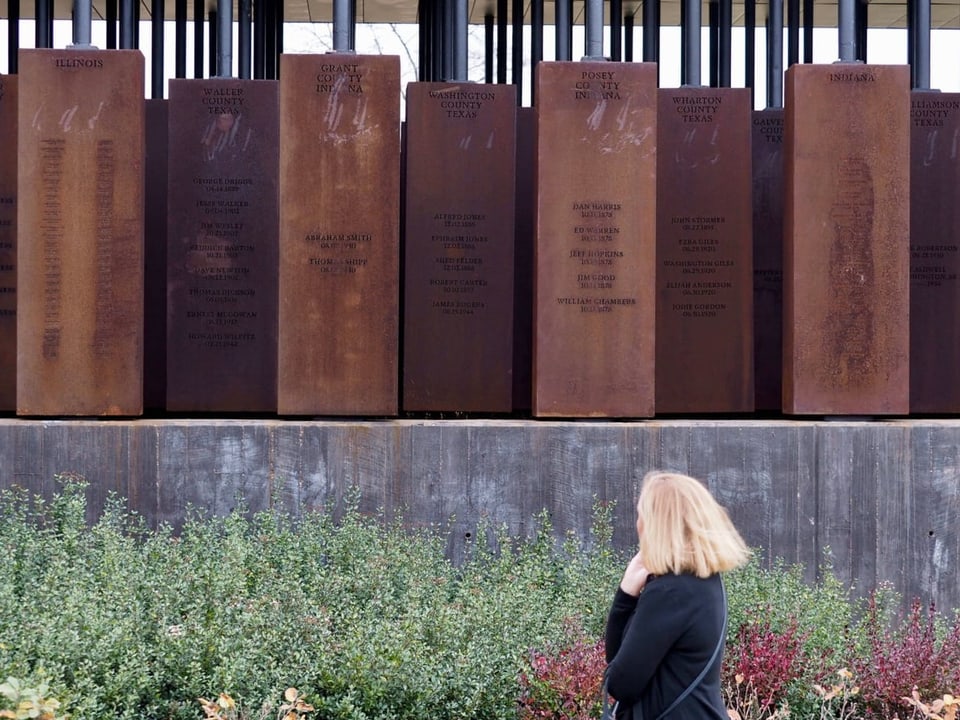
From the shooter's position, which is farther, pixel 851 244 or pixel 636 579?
pixel 851 244

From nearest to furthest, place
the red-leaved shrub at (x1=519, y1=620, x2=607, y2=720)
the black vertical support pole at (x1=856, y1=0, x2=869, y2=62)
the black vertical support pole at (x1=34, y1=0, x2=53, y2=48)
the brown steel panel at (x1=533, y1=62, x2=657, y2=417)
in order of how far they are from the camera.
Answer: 1. the red-leaved shrub at (x1=519, y1=620, x2=607, y2=720)
2. the brown steel panel at (x1=533, y1=62, x2=657, y2=417)
3. the black vertical support pole at (x1=34, y1=0, x2=53, y2=48)
4. the black vertical support pole at (x1=856, y1=0, x2=869, y2=62)

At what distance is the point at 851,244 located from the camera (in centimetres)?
970

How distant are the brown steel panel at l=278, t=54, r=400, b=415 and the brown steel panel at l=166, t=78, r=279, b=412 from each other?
80 cm

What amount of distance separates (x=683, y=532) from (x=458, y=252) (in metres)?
6.13

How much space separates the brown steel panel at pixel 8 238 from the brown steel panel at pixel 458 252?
3491 mm

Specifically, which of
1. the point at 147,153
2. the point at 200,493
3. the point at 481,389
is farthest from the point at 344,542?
the point at 147,153

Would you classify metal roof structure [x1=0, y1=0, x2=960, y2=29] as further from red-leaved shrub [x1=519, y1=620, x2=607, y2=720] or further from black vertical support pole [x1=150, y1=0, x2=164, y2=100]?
red-leaved shrub [x1=519, y1=620, x2=607, y2=720]

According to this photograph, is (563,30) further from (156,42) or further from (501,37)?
(501,37)

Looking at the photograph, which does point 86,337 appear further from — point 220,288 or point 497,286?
point 497,286

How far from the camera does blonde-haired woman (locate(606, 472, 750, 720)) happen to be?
4180 millimetres

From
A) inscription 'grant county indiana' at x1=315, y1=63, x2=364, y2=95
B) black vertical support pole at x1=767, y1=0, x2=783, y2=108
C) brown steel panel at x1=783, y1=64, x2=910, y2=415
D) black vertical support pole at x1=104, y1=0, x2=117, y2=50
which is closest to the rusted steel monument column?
brown steel panel at x1=783, y1=64, x2=910, y2=415

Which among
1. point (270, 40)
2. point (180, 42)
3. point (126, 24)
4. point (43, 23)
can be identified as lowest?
point (126, 24)

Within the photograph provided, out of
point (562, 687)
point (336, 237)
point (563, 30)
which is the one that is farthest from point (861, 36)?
point (562, 687)

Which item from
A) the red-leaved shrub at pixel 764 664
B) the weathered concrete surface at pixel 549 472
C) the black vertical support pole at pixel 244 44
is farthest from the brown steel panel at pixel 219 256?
the red-leaved shrub at pixel 764 664
